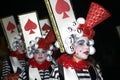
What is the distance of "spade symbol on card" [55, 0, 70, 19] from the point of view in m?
4.42

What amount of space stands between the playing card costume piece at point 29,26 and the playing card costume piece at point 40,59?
111 mm

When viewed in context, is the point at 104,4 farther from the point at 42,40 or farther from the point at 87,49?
the point at 87,49

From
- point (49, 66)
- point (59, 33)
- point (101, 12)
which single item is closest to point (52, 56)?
point (49, 66)

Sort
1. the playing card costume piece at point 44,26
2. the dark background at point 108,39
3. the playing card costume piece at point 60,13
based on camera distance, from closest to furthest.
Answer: the playing card costume piece at point 60,13
the playing card costume piece at point 44,26
the dark background at point 108,39

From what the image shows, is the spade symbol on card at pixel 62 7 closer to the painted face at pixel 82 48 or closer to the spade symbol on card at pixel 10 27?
the painted face at pixel 82 48

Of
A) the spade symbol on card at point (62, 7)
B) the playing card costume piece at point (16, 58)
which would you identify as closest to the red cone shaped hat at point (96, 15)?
the spade symbol on card at point (62, 7)

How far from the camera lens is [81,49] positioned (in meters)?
4.20

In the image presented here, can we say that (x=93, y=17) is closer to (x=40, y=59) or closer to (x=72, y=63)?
(x=72, y=63)

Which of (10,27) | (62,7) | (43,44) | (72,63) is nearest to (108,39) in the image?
(10,27)

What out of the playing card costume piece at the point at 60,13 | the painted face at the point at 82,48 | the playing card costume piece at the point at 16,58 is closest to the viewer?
the painted face at the point at 82,48

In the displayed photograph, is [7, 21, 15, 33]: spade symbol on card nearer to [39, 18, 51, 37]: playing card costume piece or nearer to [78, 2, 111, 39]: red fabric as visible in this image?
[39, 18, 51, 37]: playing card costume piece

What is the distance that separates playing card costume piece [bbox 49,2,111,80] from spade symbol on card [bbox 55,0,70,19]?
0.23 m

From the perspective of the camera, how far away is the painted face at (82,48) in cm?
420

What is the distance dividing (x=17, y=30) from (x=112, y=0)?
7.05ft
